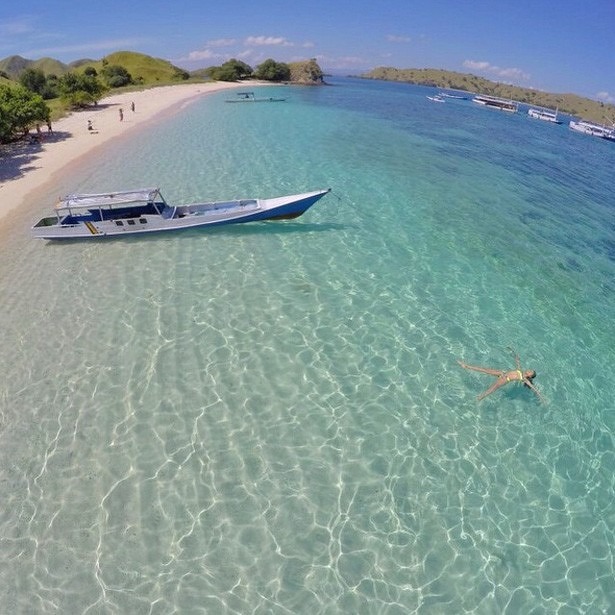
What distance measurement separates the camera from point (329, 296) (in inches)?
817

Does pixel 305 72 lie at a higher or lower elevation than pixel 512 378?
higher

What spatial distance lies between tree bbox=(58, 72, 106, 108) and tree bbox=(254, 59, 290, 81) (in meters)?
84.1

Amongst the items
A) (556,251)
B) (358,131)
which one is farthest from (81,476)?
(358,131)

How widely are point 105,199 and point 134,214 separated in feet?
5.80

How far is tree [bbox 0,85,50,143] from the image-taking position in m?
39.1

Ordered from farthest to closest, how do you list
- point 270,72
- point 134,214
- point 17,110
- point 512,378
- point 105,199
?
point 270,72, point 17,110, point 134,214, point 105,199, point 512,378

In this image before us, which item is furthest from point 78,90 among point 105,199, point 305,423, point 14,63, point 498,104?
point 14,63

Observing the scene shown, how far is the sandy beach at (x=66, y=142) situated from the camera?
3431 centimetres

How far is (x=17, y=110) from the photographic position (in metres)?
40.8

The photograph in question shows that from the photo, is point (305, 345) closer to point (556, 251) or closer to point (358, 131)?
point (556, 251)

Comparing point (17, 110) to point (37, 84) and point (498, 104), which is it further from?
point (498, 104)

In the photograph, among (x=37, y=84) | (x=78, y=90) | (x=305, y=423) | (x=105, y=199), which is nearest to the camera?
(x=305, y=423)

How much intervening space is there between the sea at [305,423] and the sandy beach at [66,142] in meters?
6.82

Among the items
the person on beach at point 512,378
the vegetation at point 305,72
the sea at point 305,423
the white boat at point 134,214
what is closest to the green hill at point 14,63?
the vegetation at point 305,72
